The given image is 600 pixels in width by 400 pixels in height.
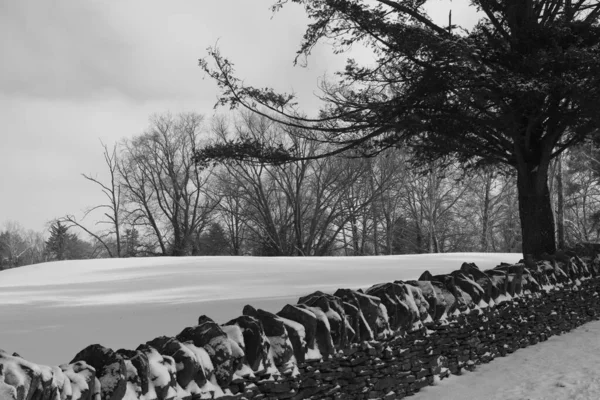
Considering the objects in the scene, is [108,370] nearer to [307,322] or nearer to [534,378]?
[307,322]

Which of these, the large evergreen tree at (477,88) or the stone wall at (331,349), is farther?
the large evergreen tree at (477,88)

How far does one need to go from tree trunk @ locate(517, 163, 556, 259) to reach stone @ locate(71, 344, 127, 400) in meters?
7.53

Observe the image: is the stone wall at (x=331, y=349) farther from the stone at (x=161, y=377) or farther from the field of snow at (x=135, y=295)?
the field of snow at (x=135, y=295)

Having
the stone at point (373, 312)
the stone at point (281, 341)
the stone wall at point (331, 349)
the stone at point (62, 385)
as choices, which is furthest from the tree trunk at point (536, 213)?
Result: the stone at point (62, 385)

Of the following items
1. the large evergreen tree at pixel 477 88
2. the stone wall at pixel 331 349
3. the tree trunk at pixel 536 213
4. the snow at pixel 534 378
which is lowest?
the snow at pixel 534 378

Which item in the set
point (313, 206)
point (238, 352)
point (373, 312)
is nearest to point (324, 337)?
point (373, 312)

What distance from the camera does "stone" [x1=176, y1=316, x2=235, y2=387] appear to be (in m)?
2.40

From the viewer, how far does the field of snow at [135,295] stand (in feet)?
15.8

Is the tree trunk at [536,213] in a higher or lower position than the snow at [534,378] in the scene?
higher

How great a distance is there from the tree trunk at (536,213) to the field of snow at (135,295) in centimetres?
169

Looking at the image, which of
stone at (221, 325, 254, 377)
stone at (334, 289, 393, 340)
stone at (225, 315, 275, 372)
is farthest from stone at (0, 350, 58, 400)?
stone at (334, 289, 393, 340)

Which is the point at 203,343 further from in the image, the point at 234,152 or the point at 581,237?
the point at 581,237

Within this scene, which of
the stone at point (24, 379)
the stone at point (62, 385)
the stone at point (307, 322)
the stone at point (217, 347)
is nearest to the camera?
the stone at point (24, 379)

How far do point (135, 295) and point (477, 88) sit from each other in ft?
18.6
